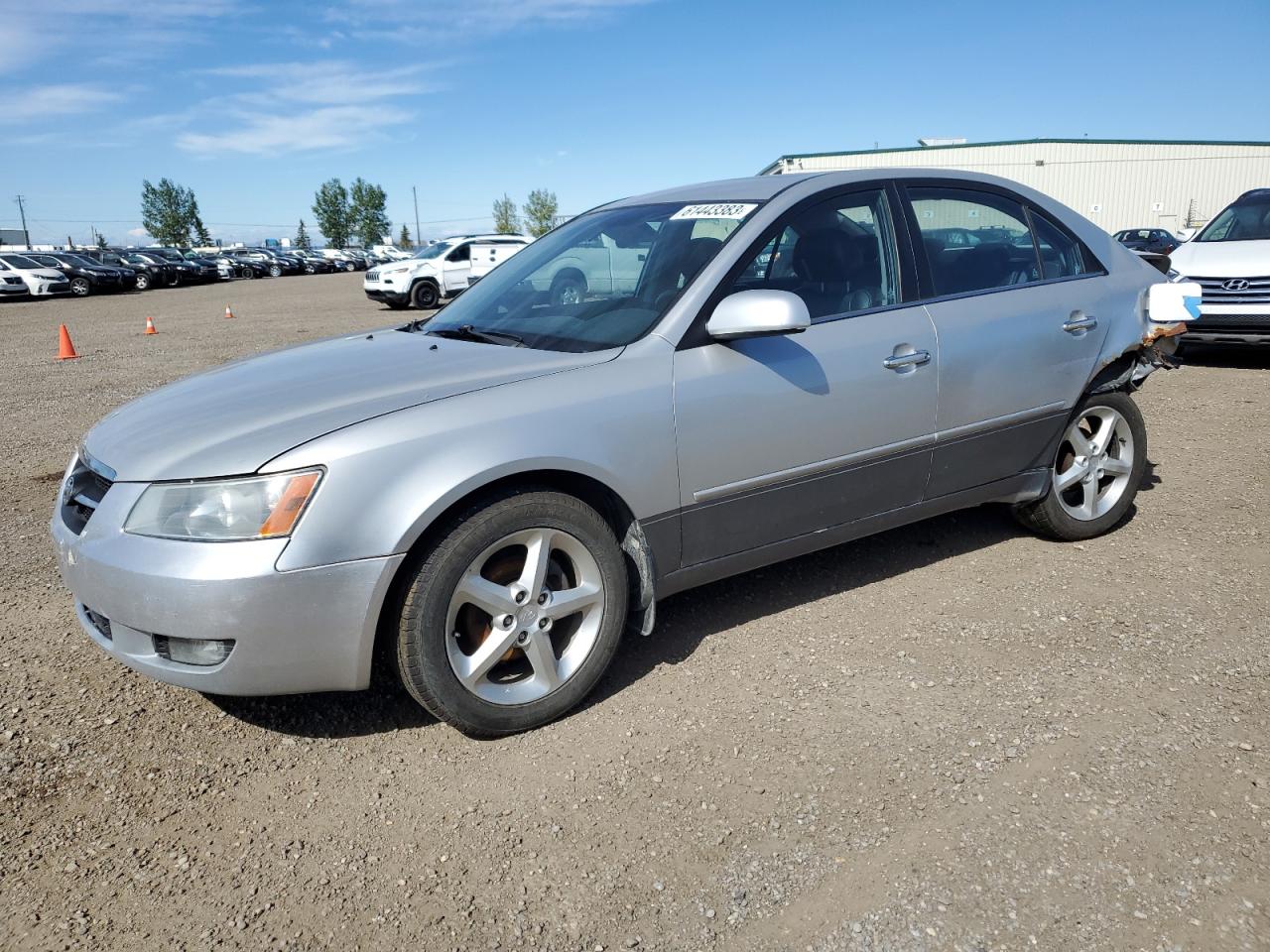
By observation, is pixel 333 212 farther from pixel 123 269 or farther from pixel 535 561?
pixel 535 561

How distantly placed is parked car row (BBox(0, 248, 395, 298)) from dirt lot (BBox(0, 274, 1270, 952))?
3013 centimetres

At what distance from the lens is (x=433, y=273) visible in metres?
20.5

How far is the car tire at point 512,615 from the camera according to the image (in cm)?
276

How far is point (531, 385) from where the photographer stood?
2.96m

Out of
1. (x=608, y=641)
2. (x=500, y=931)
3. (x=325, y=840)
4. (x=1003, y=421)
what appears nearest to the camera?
(x=500, y=931)

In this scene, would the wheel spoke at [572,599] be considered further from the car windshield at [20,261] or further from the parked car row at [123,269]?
the car windshield at [20,261]

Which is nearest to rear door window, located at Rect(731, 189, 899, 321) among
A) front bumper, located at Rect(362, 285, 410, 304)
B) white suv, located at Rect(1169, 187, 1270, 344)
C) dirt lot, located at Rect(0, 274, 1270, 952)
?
dirt lot, located at Rect(0, 274, 1270, 952)

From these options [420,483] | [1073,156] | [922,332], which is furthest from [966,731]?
[1073,156]

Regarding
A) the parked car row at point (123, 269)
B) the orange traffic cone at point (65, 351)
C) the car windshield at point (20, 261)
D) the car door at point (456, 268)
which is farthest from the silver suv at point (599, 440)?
the car windshield at point (20, 261)

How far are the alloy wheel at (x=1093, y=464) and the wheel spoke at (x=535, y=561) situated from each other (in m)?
2.62

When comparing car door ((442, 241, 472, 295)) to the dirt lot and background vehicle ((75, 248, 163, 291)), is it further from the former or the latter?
background vehicle ((75, 248, 163, 291))

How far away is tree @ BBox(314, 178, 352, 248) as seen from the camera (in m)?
99.4

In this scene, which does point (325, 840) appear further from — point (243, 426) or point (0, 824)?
point (243, 426)

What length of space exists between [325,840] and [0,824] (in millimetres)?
912
